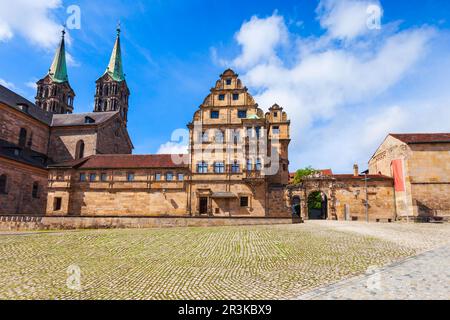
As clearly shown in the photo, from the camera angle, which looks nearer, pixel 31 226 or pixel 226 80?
pixel 31 226

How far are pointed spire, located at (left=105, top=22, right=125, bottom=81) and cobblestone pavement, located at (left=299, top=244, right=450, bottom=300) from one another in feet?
264

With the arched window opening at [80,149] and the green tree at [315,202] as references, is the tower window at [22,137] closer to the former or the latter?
the arched window opening at [80,149]

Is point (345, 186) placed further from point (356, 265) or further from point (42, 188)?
point (42, 188)

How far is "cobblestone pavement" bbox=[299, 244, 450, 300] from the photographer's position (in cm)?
704

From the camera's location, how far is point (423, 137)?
40906 mm

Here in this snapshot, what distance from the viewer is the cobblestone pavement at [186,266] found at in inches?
311

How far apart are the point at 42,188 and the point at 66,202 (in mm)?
8984

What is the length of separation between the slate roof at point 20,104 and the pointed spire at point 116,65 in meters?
28.1

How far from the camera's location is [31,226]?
2919cm

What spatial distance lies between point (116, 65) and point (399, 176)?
237 feet

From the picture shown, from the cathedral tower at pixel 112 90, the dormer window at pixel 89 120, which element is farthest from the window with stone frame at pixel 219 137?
the cathedral tower at pixel 112 90

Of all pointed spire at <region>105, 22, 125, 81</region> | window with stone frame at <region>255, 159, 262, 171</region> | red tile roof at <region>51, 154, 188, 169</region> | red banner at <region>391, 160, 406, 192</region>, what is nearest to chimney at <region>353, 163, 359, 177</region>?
red banner at <region>391, 160, 406, 192</region>

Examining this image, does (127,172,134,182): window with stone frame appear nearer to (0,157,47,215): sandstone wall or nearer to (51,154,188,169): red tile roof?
(51,154,188,169): red tile roof
